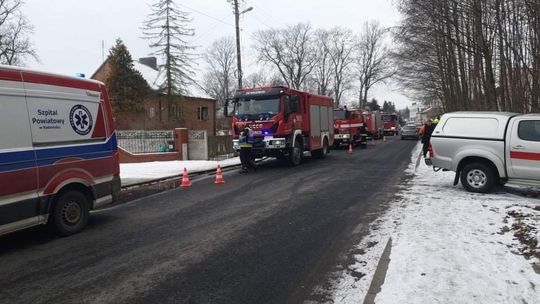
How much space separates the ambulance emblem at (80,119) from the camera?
7.73m

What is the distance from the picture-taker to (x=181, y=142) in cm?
2192

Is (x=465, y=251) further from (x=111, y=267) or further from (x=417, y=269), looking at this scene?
(x=111, y=267)

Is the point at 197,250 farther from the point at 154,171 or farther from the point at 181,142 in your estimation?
the point at 181,142

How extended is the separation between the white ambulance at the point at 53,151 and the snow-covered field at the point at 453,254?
4.69m

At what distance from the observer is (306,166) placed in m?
17.9

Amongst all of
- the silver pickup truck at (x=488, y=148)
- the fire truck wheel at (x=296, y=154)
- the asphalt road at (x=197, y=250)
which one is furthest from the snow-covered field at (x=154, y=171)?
the silver pickup truck at (x=488, y=148)

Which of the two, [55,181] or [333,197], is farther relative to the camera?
[333,197]

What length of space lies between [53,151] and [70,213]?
1.10 meters

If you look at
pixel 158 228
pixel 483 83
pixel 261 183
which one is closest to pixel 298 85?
pixel 483 83

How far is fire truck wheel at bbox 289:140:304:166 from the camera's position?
17764 mm

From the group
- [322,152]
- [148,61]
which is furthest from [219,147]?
[148,61]

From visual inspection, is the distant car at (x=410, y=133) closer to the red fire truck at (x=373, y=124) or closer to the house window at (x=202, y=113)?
the red fire truck at (x=373, y=124)

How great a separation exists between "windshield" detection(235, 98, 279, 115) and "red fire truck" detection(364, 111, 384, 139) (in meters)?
22.3

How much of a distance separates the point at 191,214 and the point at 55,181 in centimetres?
261
